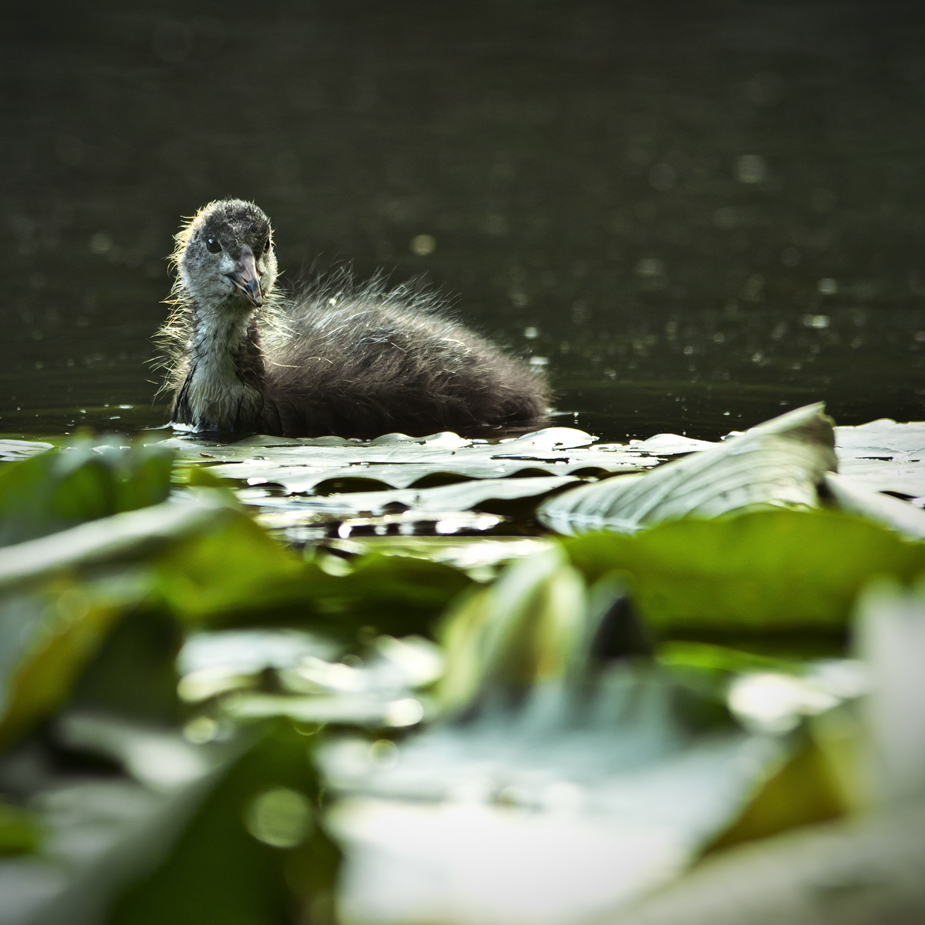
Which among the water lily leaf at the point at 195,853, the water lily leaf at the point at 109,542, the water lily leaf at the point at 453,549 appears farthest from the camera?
the water lily leaf at the point at 453,549

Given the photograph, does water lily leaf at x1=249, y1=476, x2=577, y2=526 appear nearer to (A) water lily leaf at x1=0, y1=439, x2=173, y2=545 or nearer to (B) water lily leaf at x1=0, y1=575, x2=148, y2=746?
(A) water lily leaf at x1=0, y1=439, x2=173, y2=545

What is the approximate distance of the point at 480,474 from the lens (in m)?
1.74

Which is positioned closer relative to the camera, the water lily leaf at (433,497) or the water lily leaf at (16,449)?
the water lily leaf at (433,497)

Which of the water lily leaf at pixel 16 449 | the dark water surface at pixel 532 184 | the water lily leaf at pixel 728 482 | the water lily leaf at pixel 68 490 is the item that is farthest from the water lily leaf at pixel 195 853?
the dark water surface at pixel 532 184

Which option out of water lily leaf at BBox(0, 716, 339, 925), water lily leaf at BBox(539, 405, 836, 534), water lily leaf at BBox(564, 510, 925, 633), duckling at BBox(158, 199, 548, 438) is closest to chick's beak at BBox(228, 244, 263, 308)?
duckling at BBox(158, 199, 548, 438)

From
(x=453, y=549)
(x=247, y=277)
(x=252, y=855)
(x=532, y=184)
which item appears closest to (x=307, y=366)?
(x=247, y=277)

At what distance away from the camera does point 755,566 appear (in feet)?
3.09

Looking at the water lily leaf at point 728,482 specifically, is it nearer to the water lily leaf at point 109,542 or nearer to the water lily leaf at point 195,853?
the water lily leaf at point 109,542

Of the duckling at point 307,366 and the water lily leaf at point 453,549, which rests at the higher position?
the water lily leaf at point 453,549

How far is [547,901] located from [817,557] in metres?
0.44

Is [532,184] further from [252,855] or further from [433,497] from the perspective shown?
[252,855]

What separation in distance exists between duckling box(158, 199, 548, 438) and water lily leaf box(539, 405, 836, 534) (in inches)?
68.7

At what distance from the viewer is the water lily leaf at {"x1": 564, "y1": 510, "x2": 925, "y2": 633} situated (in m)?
0.92

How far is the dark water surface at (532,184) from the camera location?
391cm
